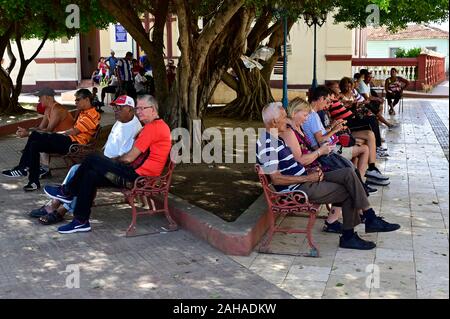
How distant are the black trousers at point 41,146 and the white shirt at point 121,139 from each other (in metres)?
1.61

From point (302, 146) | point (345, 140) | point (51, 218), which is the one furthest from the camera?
point (345, 140)

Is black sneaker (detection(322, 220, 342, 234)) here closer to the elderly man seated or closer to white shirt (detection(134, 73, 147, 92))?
the elderly man seated

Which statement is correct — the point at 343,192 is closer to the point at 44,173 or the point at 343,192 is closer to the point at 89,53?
the point at 44,173

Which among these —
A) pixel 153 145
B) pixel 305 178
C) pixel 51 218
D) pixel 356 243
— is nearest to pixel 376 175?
pixel 356 243

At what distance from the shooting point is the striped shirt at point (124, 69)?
16438mm

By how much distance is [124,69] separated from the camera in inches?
648

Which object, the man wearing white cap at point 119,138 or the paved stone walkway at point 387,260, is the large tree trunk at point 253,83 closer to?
the paved stone walkway at point 387,260

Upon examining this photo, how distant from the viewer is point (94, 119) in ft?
25.7

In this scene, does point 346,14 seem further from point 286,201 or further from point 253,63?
point 286,201

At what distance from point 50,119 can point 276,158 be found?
4.07 meters

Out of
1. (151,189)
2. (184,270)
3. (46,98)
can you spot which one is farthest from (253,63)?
(184,270)

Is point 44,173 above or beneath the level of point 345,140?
beneath

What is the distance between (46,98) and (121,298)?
4426mm

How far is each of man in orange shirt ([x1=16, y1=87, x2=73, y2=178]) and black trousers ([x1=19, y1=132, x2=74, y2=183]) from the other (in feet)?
1.19
